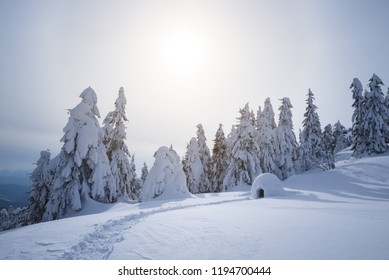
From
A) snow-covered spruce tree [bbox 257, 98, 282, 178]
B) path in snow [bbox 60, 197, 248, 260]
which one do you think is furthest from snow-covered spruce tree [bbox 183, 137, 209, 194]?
path in snow [bbox 60, 197, 248, 260]

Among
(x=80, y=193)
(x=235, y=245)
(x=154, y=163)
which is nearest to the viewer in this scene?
(x=235, y=245)

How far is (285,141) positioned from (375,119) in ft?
40.3

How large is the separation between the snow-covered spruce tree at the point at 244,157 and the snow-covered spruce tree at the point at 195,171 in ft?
28.1

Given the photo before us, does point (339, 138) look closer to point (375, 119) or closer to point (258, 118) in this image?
point (375, 119)

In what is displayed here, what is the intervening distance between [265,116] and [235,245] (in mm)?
32986

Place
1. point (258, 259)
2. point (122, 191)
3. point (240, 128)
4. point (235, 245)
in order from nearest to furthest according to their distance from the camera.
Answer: point (258, 259) < point (235, 245) < point (122, 191) < point (240, 128)

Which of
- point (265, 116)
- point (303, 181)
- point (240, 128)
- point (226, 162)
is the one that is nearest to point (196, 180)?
point (226, 162)

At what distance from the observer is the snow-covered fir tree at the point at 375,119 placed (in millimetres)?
32156

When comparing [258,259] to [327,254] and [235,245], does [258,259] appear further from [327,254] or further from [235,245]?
[327,254]

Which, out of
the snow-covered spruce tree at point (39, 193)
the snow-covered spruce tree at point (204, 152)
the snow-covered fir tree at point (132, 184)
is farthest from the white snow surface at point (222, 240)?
the snow-covered spruce tree at point (204, 152)

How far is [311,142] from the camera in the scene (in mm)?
34500

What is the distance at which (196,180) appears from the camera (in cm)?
4028

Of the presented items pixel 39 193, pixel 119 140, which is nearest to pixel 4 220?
pixel 39 193
